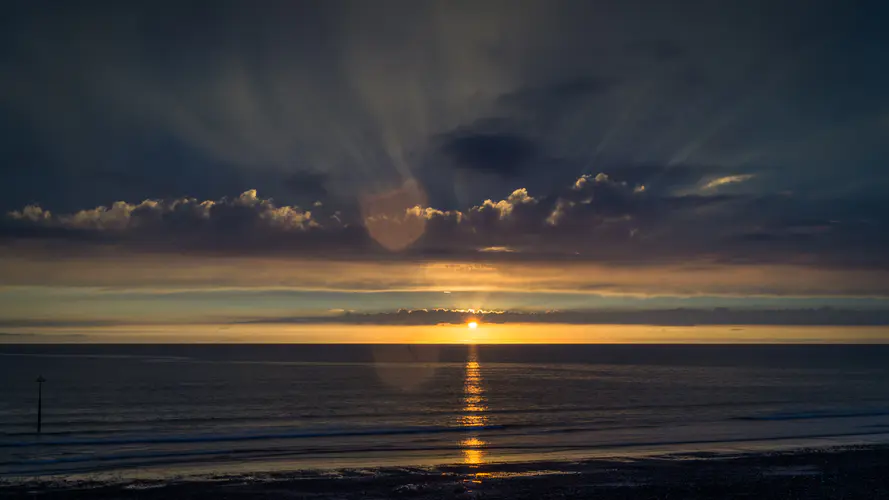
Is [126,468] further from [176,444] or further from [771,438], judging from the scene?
[771,438]

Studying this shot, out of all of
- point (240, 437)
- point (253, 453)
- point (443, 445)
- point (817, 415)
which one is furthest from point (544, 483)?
point (817, 415)

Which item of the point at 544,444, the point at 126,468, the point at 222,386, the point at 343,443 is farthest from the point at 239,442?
the point at 222,386

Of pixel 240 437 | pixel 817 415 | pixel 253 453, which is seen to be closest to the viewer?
pixel 253 453

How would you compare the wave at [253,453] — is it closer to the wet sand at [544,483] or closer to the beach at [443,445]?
the beach at [443,445]

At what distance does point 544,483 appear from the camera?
32594mm

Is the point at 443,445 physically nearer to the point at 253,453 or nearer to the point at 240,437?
the point at 253,453

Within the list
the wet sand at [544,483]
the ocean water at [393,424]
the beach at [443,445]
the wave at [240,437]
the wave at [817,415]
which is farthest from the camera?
the wave at [817,415]

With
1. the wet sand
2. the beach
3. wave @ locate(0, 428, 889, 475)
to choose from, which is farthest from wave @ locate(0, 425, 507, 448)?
the wet sand

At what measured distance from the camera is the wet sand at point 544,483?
98.8 ft

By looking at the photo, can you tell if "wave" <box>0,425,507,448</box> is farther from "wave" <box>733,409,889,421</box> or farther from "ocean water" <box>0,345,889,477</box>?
"wave" <box>733,409,889,421</box>

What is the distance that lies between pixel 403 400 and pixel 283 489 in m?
50.3

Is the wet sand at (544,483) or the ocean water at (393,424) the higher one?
the wet sand at (544,483)

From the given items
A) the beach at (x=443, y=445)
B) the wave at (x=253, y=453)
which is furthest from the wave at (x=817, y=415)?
the wave at (x=253, y=453)

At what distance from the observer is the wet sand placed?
98.8ft
